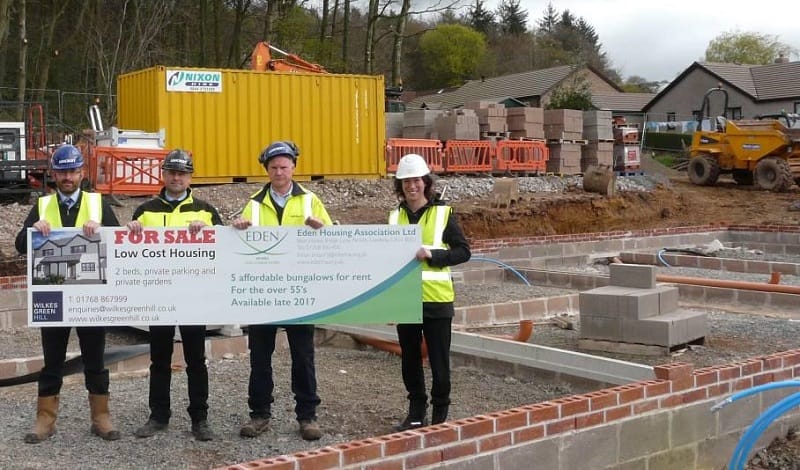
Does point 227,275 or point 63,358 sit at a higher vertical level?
point 227,275

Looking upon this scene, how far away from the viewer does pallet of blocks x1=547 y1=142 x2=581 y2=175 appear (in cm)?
2702

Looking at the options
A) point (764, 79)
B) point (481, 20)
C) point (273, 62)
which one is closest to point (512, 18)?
point (481, 20)

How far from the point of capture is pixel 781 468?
18.2ft

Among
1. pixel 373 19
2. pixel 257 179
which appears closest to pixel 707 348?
pixel 257 179

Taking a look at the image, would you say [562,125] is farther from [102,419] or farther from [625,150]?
[102,419]

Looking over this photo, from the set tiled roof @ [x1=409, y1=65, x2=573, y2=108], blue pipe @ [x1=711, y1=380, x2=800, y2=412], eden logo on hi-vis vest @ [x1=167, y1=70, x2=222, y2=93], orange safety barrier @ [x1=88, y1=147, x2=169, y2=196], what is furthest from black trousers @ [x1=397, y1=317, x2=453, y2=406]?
tiled roof @ [x1=409, y1=65, x2=573, y2=108]

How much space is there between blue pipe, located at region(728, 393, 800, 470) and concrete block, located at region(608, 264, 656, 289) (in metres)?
3.46

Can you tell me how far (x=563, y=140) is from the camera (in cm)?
2708

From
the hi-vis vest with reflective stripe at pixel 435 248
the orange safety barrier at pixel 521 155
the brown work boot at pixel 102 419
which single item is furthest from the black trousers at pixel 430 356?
the orange safety barrier at pixel 521 155

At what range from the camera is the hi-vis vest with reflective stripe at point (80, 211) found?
5332mm

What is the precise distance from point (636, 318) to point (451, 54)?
62.4 meters

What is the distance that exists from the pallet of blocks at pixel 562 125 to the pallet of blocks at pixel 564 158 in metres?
0.21

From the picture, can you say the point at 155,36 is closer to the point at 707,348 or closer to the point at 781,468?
the point at 707,348

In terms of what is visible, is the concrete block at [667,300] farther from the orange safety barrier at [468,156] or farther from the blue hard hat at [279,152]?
the orange safety barrier at [468,156]
